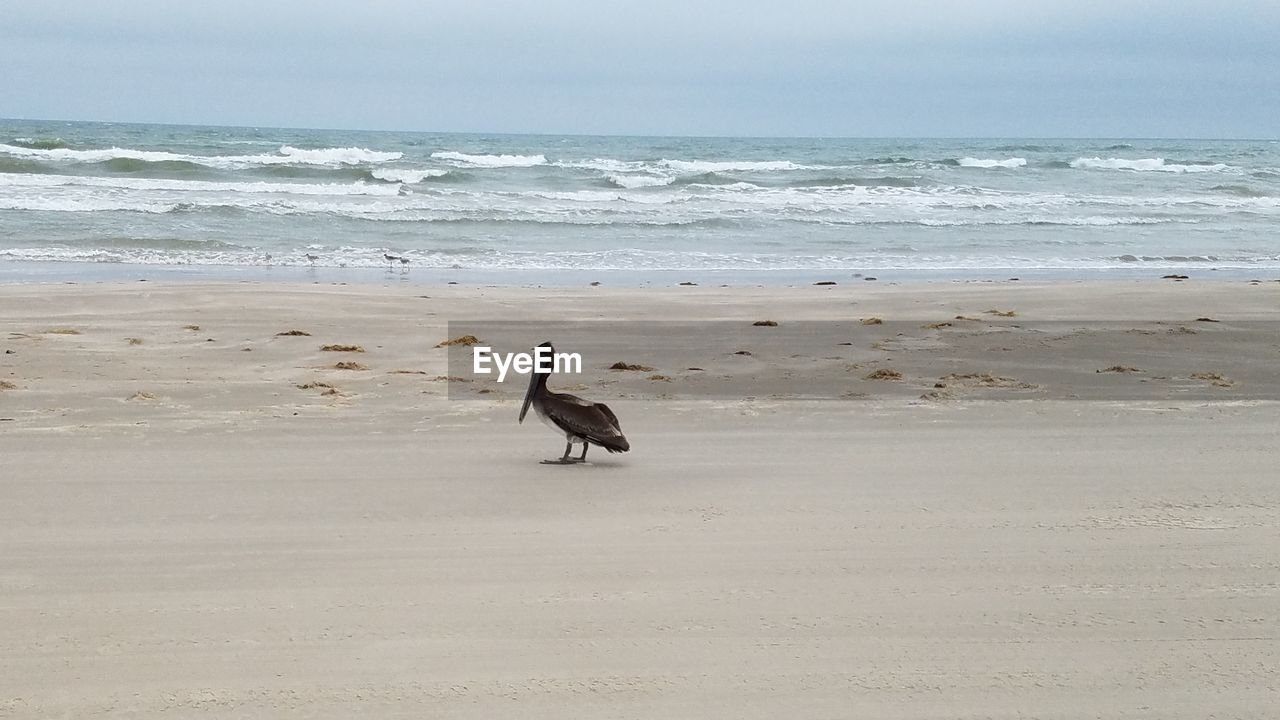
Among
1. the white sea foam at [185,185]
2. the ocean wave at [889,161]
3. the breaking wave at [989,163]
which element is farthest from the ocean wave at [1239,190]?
the white sea foam at [185,185]

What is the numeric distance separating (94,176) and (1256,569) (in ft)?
109

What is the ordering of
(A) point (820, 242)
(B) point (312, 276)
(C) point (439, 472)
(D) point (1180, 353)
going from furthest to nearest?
(A) point (820, 242) < (B) point (312, 276) < (D) point (1180, 353) < (C) point (439, 472)

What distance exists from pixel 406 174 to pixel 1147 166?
3440 cm

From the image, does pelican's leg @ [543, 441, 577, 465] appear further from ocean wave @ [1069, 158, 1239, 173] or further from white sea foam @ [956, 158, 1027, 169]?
ocean wave @ [1069, 158, 1239, 173]

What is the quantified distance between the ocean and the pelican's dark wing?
34.9ft

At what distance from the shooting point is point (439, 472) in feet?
17.8

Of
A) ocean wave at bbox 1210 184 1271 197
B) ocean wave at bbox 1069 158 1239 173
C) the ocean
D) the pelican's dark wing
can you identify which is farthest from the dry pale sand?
ocean wave at bbox 1069 158 1239 173

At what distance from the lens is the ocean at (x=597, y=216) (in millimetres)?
18156

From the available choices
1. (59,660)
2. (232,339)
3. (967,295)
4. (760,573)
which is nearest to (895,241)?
(967,295)

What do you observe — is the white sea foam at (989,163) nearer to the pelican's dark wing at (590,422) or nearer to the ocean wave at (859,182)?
the ocean wave at (859,182)

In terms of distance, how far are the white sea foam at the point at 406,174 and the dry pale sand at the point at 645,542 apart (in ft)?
87.1

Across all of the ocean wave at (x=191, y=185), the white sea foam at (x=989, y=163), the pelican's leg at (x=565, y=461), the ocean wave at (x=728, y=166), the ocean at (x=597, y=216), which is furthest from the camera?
the white sea foam at (x=989, y=163)

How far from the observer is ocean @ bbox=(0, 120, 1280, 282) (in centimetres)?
1816

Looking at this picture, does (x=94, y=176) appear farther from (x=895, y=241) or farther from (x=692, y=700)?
(x=692, y=700)
